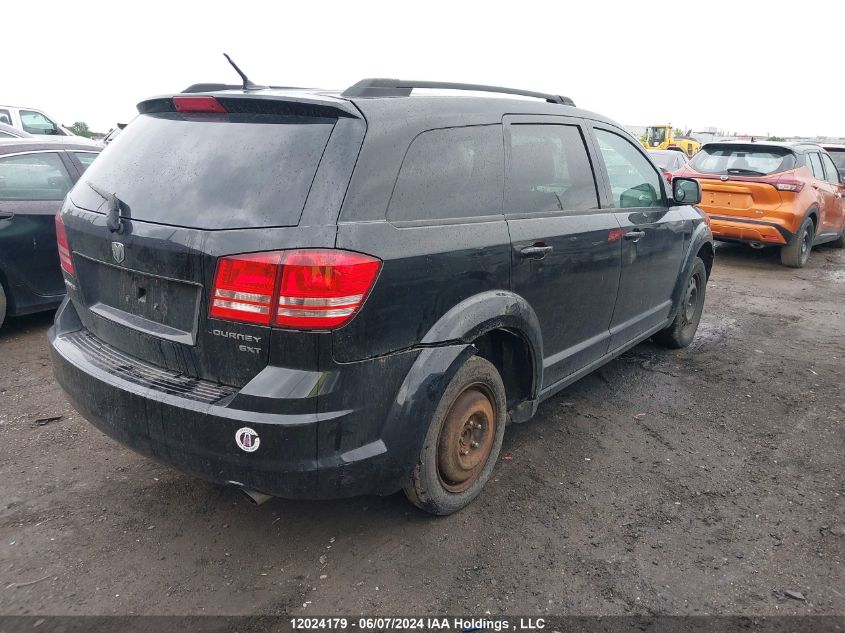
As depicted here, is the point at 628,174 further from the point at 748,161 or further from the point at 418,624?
the point at 748,161

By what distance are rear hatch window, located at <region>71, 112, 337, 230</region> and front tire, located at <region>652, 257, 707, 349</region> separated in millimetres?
3687

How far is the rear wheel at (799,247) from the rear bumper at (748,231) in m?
0.26

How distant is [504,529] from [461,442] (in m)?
0.43

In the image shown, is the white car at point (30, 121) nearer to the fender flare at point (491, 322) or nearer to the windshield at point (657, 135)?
the fender flare at point (491, 322)

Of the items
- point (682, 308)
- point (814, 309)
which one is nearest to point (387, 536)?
point (682, 308)

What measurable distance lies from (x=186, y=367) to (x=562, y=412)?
2.53 m

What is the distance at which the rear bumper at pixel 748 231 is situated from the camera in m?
8.91

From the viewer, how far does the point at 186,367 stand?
2490mm

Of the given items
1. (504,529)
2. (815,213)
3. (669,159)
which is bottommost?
(504,529)

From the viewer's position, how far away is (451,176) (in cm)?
281

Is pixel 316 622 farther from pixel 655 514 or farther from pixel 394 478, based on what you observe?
pixel 655 514

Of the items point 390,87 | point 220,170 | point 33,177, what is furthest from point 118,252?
point 33,177

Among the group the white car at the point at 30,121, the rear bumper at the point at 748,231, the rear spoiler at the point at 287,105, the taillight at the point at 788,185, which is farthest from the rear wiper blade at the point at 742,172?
the white car at the point at 30,121

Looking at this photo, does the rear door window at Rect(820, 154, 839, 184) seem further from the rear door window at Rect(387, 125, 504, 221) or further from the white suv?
the white suv
